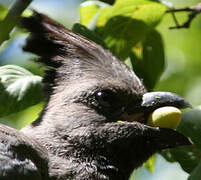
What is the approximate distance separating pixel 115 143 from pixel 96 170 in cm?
29

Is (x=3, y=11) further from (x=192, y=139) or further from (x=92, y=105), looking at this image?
(x=192, y=139)

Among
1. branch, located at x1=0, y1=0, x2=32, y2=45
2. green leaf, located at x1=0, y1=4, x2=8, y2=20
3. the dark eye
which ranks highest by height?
branch, located at x1=0, y1=0, x2=32, y2=45

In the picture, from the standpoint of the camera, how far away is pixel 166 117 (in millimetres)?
5590

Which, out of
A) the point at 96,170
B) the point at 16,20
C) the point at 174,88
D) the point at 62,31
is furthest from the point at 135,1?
the point at 174,88

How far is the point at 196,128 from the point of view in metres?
5.20

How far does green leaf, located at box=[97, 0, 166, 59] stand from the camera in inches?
232

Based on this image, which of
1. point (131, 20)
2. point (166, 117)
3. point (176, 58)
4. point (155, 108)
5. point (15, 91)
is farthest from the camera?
point (176, 58)

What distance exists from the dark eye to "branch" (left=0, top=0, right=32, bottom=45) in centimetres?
90

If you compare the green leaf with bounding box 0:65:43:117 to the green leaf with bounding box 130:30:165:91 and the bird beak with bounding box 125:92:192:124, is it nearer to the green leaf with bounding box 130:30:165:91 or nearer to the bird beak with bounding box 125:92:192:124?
the bird beak with bounding box 125:92:192:124

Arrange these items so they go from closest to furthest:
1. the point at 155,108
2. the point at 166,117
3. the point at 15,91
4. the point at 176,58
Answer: the point at 15,91 < the point at 166,117 < the point at 155,108 < the point at 176,58

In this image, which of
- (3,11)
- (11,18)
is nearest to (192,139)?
(11,18)

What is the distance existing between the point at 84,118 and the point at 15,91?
25.0 inches

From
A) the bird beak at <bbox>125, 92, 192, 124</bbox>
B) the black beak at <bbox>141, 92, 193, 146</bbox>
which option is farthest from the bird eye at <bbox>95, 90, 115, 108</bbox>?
the black beak at <bbox>141, 92, 193, 146</bbox>

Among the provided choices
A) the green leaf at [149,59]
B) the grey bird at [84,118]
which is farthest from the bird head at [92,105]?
the green leaf at [149,59]
